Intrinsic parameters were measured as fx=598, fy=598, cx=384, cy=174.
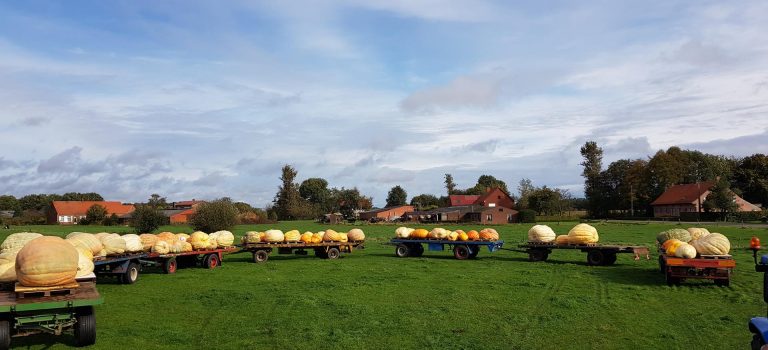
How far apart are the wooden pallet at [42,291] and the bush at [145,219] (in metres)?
38.9

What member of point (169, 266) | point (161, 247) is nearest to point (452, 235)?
point (169, 266)

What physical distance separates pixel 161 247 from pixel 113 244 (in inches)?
99.2

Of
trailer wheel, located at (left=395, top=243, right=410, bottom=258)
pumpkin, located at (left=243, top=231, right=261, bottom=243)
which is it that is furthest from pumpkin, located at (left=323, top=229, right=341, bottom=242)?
pumpkin, located at (left=243, top=231, right=261, bottom=243)

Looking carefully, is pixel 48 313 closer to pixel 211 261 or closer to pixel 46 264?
pixel 46 264

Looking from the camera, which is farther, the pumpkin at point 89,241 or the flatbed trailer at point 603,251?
the flatbed trailer at point 603,251

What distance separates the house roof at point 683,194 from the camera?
8852 cm

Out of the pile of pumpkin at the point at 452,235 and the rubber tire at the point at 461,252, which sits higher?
the pile of pumpkin at the point at 452,235

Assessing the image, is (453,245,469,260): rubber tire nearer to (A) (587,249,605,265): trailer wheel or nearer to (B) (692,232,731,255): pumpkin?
(A) (587,249,605,265): trailer wheel

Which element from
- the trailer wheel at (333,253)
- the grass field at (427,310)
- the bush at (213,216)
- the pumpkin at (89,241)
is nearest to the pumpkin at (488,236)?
the grass field at (427,310)

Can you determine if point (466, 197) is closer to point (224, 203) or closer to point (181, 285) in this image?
point (224, 203)

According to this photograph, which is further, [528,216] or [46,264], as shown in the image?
[528,216]

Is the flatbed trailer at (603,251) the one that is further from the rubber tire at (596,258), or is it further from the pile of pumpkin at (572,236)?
the pile of pumpkin at (572,236)

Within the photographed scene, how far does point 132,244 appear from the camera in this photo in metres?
22.0

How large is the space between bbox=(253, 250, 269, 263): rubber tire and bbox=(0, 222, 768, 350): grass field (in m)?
4.79
